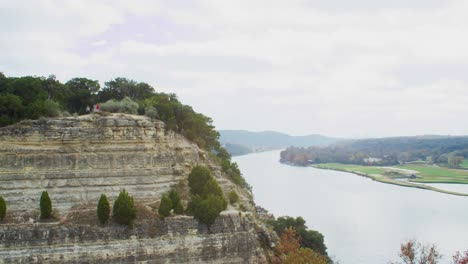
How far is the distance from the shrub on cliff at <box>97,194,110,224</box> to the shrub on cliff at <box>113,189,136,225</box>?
328 mm

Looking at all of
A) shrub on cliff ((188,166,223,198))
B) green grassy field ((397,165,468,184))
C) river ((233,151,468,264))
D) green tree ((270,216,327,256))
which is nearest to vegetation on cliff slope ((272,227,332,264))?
shrub on cliff ((188,166,223,198))

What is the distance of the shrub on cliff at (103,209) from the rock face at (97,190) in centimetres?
40

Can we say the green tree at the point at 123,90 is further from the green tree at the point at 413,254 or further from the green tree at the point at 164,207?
the green tree at the point at 413,254

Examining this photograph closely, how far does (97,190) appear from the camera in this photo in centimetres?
1866

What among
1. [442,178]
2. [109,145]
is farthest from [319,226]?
[442,178]

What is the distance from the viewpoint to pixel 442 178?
78.8 meters

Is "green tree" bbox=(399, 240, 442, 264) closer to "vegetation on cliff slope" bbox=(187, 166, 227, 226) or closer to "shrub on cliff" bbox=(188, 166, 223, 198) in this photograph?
"vegetation on cliff slope" bbox=(187, 166, 227, 226)

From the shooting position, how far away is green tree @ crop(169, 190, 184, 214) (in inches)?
757

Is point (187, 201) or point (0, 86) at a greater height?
point (0, 86)

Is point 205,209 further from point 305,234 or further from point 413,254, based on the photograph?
point 305,234

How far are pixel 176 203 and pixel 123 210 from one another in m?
2.59

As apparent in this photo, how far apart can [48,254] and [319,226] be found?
2872cm

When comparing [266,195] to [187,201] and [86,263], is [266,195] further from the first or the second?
[86,263]

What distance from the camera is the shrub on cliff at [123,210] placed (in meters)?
17.6
